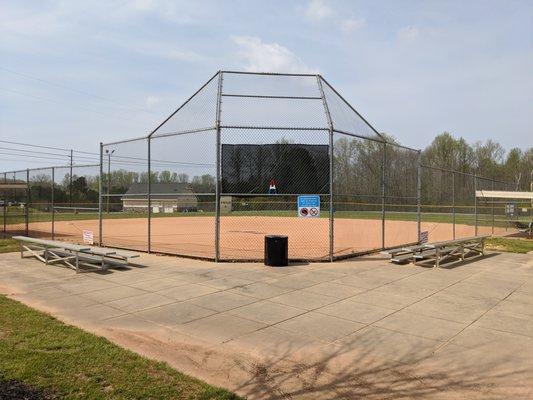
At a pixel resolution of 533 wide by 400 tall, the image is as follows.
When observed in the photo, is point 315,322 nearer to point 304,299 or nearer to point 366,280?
point 304,299

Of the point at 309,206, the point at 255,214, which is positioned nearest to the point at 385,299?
the point at 309,206

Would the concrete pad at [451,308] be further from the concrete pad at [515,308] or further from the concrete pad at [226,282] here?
the concrete pad at [226,282]

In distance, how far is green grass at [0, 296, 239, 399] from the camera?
3.73m

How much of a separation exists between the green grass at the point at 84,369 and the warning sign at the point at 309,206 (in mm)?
6404

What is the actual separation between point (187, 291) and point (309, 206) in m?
4.18

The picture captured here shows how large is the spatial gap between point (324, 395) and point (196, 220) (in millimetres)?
28431

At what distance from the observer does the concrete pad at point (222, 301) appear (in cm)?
676

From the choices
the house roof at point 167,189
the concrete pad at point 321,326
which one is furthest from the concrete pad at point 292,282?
the house roof at point 167,189

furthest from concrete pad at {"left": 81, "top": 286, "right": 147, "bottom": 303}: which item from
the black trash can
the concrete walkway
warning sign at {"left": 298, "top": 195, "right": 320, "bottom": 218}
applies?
warning sign at {"left": 298, "top": 195, "right": 320, "bottom": 218}

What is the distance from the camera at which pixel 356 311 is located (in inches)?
258

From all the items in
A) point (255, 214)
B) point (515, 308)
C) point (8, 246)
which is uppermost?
point (255, 214)

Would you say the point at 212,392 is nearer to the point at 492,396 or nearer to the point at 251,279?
the point at 492,396

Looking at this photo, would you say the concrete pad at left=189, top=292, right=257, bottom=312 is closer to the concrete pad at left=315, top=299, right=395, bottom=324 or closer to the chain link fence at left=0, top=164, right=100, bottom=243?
the concrete pad at left=315, top=299, right=395, bottom=324

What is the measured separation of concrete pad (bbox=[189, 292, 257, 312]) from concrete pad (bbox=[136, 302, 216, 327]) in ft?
0.58
